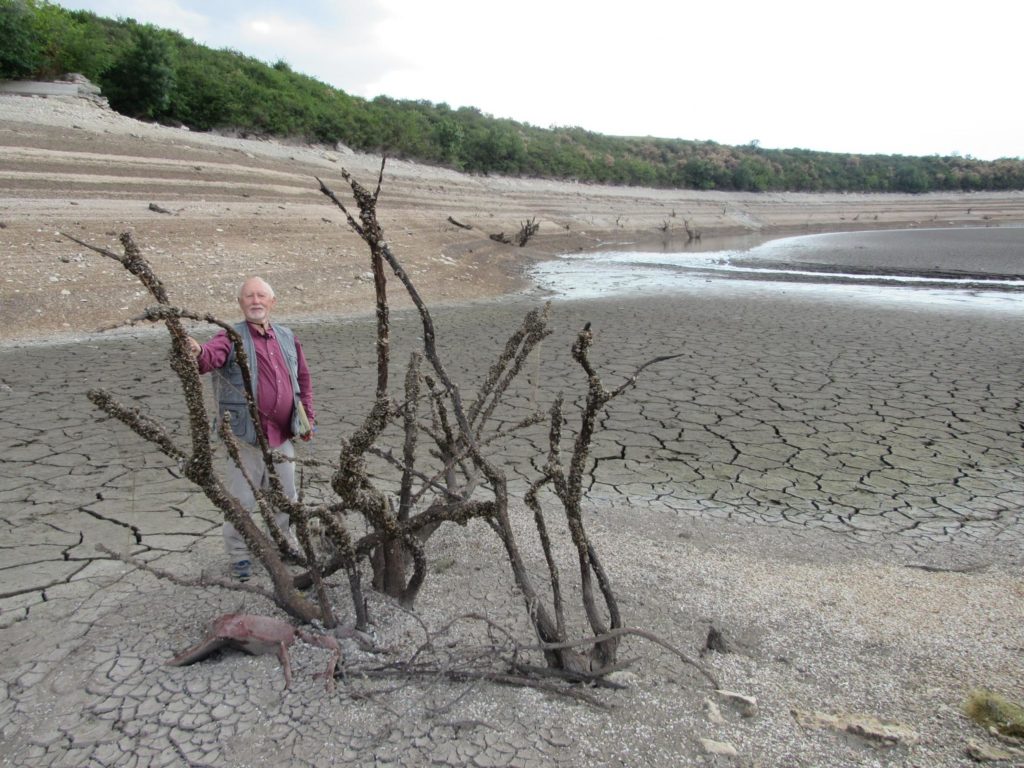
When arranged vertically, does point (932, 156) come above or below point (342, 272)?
above

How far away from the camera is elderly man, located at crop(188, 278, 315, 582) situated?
330 cm

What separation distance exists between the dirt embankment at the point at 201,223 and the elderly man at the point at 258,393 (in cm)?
262

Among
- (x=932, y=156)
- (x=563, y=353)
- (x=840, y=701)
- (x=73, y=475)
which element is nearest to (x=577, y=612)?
(x=840, y=701)

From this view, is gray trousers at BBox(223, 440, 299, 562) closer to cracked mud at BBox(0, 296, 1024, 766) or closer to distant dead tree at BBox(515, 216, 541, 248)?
cracked mud at BBox(0, 296, 1024, 766)

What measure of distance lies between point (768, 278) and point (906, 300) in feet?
11.7

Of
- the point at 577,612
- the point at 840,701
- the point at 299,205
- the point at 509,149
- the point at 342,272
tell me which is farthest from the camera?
the point at 509,149

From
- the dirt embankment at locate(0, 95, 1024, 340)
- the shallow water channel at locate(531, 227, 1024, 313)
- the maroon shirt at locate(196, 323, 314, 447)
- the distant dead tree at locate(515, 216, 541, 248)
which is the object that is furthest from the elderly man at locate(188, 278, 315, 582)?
the distant dead tree at locate(515, 216, 541, 248)

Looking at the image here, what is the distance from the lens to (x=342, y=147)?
2292 cm

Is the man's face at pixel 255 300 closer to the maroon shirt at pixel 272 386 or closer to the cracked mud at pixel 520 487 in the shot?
the maroon shirt at pixel 272 386

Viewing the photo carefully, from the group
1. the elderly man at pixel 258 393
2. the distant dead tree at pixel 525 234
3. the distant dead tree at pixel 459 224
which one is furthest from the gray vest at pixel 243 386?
the distant dead tree at pixel 525 234

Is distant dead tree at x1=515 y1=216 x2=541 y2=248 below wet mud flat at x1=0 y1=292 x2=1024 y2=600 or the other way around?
the other way around

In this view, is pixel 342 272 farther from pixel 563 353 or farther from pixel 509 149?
pixel 509 149

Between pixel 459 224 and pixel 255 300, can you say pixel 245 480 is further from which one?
pixel 459 224

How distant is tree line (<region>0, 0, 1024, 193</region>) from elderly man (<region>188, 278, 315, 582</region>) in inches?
241
